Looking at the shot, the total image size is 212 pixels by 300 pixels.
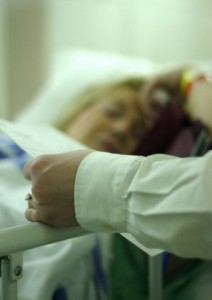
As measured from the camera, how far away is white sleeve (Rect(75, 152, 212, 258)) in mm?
563

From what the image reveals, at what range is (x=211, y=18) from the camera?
76.9 inches

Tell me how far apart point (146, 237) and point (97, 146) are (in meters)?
0.94

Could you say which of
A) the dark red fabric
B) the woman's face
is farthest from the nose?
the dark red fabric

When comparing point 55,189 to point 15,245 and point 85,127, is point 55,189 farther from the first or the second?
point 85,127

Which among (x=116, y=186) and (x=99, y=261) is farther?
(x=99, y=261)

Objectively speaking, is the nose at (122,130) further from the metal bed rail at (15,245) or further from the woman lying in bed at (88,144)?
the metal bed rail at (15,245)

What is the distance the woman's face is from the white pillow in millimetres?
150

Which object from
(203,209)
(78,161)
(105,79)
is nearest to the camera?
(203,209)

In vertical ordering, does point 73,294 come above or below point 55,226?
below

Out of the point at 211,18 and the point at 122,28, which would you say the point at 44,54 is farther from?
the point at 211,18

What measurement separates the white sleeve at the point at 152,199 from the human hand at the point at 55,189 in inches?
0.5

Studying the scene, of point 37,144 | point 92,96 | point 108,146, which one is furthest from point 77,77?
point 37,144

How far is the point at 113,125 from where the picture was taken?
1.57m

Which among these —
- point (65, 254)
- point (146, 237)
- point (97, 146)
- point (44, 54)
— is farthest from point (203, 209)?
point (44, 54)
